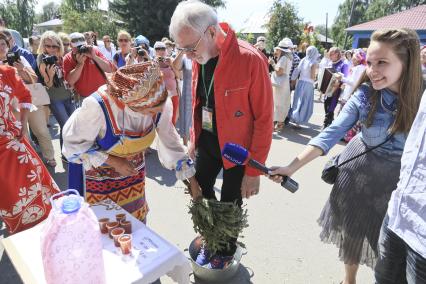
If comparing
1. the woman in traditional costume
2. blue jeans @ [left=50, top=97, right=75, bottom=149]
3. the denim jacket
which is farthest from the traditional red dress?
blue jeans @ [left=50, top=97, right=75, bottom=149]

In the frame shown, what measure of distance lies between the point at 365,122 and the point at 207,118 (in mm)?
997

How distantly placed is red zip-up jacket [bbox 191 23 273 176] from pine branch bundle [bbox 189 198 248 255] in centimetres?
28

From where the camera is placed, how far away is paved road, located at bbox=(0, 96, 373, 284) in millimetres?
2590

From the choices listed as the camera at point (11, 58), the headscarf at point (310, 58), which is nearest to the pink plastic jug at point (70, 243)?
the camera at point (11, 58)

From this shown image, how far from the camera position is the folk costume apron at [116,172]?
1.86 m

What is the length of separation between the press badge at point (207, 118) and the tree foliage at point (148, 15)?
83.4 feet

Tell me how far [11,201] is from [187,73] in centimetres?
347

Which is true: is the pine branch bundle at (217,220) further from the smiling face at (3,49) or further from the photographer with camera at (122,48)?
the photographer with camera at (122,48)

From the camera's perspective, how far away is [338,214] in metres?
2.17

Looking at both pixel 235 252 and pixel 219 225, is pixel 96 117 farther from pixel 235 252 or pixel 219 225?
pixel 235 252

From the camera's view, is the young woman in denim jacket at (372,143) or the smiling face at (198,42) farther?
the smiling face at (198,42)

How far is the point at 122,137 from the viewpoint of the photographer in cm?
188

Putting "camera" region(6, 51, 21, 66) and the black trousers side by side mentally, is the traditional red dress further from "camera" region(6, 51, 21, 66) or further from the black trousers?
the black trousers

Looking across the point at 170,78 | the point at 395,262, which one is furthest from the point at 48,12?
the point at 395,262
